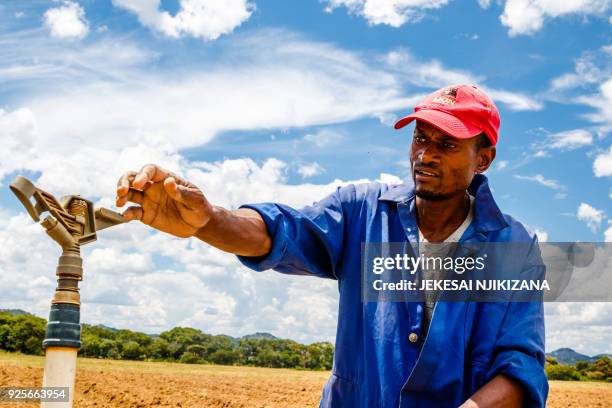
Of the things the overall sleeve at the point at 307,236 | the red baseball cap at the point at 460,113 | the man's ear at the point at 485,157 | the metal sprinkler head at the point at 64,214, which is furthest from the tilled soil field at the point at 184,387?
the metal sprinkler head at the point at 64,214

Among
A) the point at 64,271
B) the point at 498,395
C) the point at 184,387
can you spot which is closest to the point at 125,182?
the point at 64,271

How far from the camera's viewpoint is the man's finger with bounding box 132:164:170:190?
1.87 metres

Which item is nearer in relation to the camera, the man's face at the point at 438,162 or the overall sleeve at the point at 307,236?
the overall sleeve at the point at 307,236

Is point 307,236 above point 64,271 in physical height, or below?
above

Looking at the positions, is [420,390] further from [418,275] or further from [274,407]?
[274,407]

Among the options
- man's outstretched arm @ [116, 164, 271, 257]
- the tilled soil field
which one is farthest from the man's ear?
the tilled soil field

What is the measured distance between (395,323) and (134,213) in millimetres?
988

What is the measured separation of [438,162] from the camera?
257cm


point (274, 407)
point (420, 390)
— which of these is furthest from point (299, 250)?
point (274, 407)

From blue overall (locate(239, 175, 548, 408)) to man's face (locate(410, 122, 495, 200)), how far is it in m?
0.11

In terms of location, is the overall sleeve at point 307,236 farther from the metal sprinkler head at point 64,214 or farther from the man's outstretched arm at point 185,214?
the metal sprinkler head at point 64,214

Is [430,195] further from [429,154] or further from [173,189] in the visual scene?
[173,189]

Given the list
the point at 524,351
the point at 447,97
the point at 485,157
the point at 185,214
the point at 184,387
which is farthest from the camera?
the point at 184,387

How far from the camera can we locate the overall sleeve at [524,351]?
240cm
